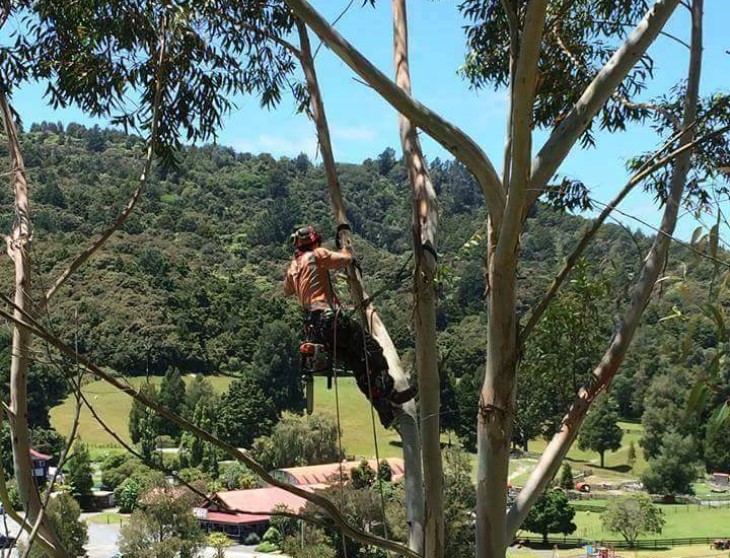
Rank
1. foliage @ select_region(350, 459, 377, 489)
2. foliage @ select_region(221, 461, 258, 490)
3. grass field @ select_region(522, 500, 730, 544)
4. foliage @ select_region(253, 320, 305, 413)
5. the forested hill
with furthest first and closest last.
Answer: foliage @ select_region(253, 320, 305, 413), foliage @ select_region(221, 461, 258, 490), grass field @ select_region(522, 500, 730, 544), foliage @ select_region(350, 459, 377, 489), the forested hill

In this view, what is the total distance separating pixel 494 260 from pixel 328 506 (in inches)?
24.6

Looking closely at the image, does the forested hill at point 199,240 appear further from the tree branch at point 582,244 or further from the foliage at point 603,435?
the foliage at point 603,435

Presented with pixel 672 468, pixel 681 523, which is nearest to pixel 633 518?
pixel 681 523

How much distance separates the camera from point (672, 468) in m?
28.2

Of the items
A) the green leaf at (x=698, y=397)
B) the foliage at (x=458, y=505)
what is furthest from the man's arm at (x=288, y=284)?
the foliage at (x=458, y=505)

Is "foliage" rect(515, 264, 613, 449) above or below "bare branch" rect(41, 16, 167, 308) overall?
below

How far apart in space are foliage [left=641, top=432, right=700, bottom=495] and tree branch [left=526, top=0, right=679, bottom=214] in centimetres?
2792

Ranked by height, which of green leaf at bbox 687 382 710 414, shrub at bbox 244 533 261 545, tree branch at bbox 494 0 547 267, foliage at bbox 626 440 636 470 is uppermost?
tree branch at bbox 494 0 547 267

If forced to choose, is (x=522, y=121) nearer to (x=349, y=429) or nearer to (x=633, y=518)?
(x=633, y=518)

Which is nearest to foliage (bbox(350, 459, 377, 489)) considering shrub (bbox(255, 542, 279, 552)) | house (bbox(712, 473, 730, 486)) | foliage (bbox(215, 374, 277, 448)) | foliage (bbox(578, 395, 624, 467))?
shrub (bbox(255, 542, 279, 552))

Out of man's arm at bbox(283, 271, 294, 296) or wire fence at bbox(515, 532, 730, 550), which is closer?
man's arm at bbox(283, 271, 294, 296)

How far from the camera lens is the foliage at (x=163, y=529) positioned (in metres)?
17.4

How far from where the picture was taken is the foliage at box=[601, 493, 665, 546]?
22.4 m

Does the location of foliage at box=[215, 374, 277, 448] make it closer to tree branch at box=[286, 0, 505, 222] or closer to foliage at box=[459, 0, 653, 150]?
foliage at box=[459, 0, 653, 150]
